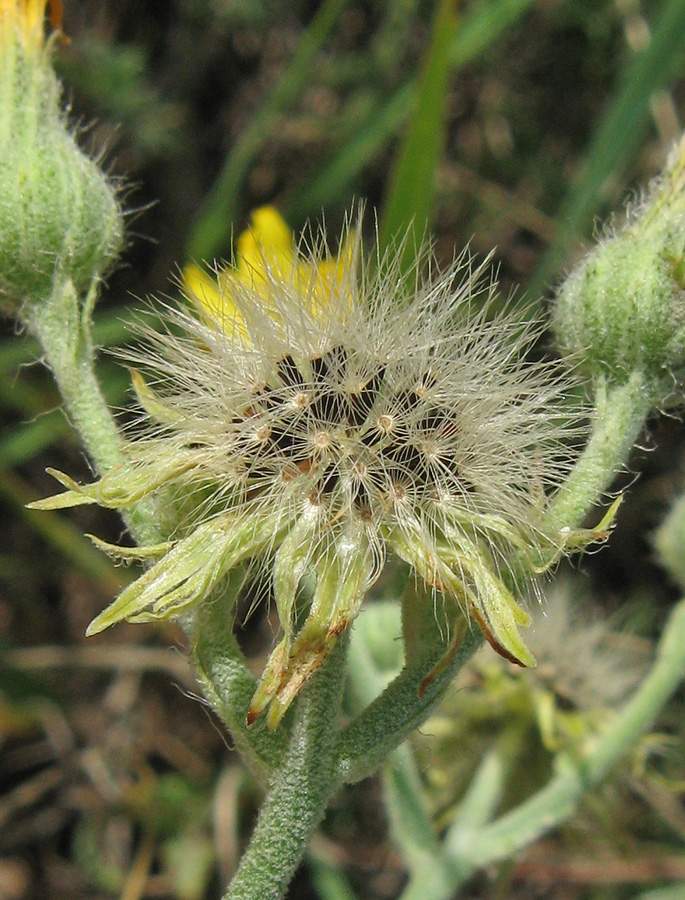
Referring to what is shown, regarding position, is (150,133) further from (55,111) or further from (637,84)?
(55,111)

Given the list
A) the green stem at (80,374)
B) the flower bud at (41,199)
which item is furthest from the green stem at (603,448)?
the flower bud at (41,199)

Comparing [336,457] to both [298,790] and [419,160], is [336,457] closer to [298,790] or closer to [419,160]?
[298,790]

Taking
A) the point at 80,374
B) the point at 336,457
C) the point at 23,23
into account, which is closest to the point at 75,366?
the point at 80,374

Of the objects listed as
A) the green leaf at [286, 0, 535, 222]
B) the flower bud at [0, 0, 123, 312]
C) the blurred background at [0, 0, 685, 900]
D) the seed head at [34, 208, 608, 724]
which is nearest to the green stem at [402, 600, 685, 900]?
the blurred background at [0, 0, 685, 900]

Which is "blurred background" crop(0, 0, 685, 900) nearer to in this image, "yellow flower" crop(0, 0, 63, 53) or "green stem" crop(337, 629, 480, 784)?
"yellow flower" crop(0, 0, 63, 53)

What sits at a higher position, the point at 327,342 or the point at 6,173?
the point at 327,342

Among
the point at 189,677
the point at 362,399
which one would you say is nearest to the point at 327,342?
the point at 362,399
